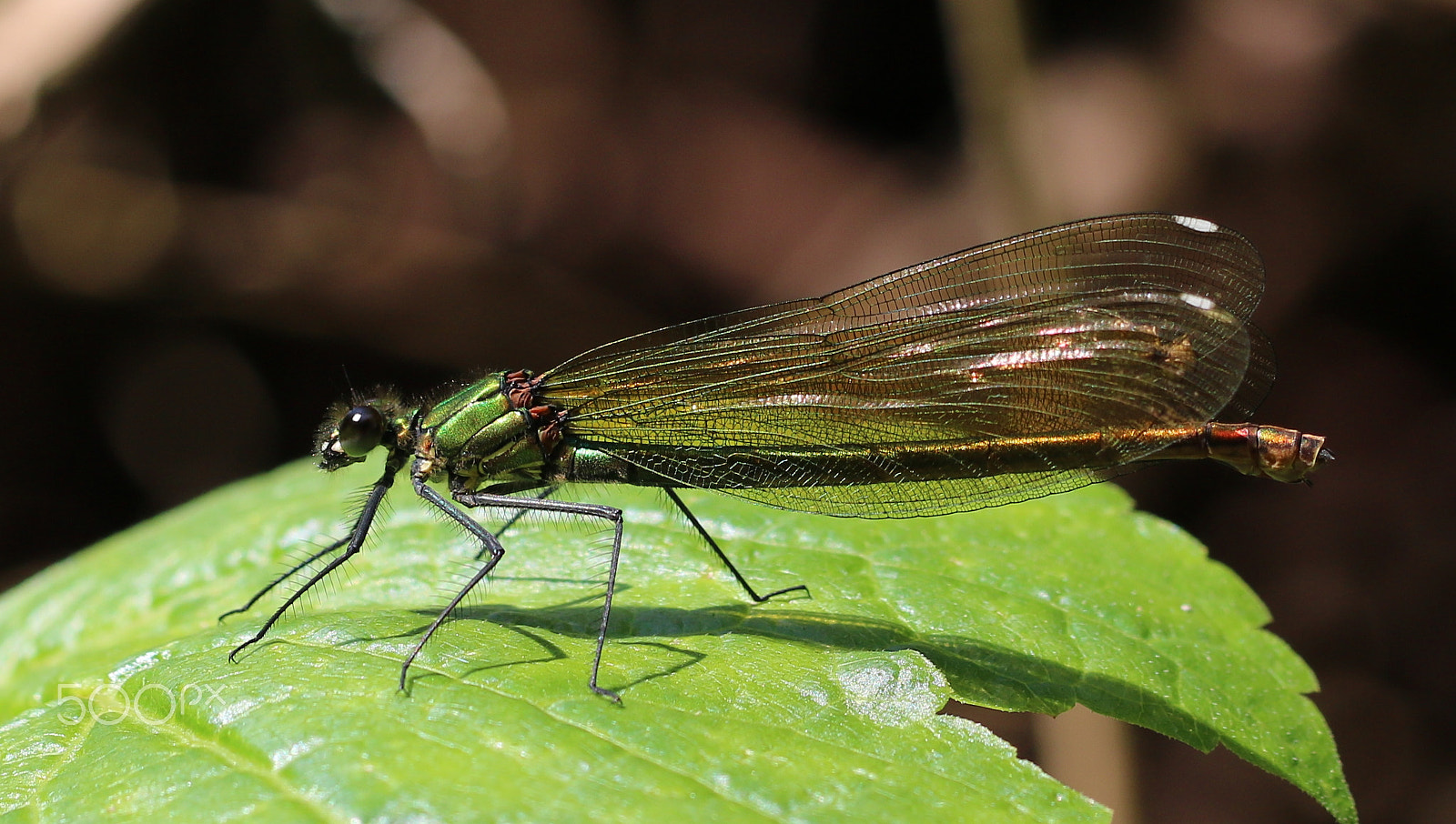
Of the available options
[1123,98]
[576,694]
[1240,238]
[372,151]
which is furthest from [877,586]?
[372,151]

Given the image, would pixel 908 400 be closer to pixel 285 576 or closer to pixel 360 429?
pixel 360 429

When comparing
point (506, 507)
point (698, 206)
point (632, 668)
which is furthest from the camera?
point (698, 206)

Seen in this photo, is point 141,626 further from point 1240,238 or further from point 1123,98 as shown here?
point 1123,98

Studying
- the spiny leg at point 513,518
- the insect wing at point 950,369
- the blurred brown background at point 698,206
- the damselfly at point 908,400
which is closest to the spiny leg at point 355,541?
the damselfly at point 908,400

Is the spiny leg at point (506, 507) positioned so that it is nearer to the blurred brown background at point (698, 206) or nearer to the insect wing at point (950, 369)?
the insect wing at point (950, 369)

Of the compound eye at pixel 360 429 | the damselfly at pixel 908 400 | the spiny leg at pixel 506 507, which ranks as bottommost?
the spiny leg at pixel 506 507

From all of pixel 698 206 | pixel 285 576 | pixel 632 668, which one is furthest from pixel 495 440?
pixel 698 206

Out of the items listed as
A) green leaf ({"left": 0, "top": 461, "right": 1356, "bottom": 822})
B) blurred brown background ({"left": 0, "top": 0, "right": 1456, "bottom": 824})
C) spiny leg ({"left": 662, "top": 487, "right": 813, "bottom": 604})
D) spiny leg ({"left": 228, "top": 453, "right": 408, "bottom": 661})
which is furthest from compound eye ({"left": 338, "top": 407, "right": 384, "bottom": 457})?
blurred brown background ({"left": 0, "top": 0, "right": 1456, "bottom": 824})
